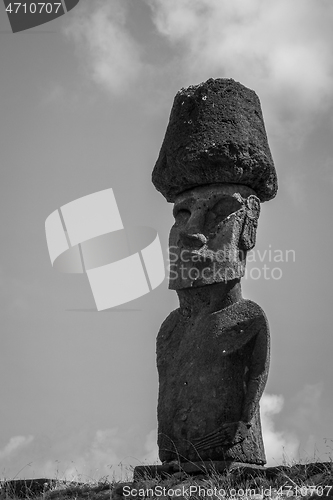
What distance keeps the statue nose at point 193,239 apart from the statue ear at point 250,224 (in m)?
0.50

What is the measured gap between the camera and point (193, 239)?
9.27m

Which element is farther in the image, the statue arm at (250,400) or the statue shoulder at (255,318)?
the statue shoulder at (255,318)

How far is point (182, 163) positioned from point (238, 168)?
0.70 m

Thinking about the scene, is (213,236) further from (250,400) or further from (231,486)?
(231,486)

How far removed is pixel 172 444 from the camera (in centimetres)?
898

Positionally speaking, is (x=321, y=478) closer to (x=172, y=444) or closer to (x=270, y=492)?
(x=270, y=492)

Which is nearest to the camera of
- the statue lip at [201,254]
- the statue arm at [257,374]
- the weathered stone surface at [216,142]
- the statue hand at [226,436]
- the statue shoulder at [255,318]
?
the statue hand at [226,436]

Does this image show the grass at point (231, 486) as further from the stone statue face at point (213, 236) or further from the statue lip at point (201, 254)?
the statue lip at point (201, 254)

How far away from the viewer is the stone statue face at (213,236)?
9.20 metres

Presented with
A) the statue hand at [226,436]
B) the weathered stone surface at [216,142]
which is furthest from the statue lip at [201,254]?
the statue hand at [226,436]

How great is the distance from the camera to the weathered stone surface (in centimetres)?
938

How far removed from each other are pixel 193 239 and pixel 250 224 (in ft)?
2.50

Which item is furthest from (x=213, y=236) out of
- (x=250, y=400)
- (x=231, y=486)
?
(x=231, y=486)

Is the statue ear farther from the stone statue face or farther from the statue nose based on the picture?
the statue nose
